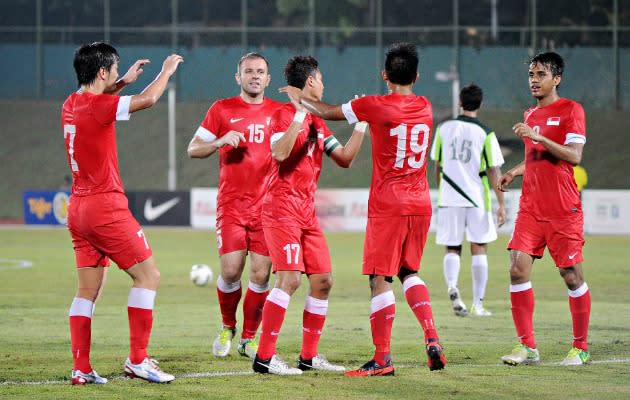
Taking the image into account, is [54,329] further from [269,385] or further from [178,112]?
[178,112]

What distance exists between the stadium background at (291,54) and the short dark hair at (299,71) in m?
34.0

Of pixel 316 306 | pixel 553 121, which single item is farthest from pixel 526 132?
pixel 316 306

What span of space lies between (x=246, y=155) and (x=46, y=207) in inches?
970

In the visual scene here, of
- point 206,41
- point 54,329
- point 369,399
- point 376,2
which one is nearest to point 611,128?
point 376,2

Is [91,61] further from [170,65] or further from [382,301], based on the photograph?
[382,301]

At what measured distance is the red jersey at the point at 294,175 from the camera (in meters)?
8.23

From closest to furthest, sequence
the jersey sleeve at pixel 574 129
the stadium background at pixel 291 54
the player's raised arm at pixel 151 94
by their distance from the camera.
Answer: the player's raised arm at pixel 151 94
the jersey sleeve at pixel 574 129
the stadium background at pixel 291 54

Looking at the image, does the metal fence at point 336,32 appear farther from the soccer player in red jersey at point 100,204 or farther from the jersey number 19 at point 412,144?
the soccer player in red jersey at point 100,204

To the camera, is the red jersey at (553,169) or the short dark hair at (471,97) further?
the short dark hair at (471,97)

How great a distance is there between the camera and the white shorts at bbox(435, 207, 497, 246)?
12797 millimetres

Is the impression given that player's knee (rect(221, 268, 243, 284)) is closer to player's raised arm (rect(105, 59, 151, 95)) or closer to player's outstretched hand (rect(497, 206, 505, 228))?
player's raised arm (rect(105, 59, 151, 95))

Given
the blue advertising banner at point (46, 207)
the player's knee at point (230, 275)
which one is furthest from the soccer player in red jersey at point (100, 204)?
the blue advertising banner at point (46, 207)

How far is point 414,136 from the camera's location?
802 cm

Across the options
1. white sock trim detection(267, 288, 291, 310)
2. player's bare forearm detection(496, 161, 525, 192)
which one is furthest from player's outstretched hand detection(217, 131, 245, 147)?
player's bare forearm detection(496, 161, 525, 192)
